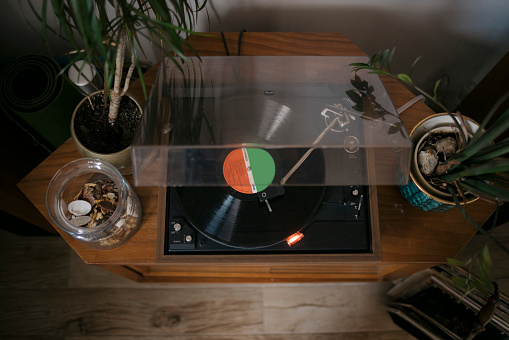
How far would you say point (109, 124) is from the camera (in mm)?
842

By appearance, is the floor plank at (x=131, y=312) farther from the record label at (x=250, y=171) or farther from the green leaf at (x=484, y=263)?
the green leaf at (x=484, y=263)

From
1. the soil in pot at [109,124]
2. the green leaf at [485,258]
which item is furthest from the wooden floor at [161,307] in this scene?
the green leaf at [485,258]

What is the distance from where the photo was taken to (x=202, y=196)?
2.88 ft

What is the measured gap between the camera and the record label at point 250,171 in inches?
33.0

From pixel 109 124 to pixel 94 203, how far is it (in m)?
0.17

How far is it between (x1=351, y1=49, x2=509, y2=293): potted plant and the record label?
0.27 metres

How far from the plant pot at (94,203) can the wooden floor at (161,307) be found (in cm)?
69

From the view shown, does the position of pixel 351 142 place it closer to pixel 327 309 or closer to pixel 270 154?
pixel 270 154

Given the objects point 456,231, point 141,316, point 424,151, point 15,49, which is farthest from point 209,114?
point 141,316

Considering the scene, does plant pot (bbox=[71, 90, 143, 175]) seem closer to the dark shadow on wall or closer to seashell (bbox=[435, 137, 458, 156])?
the dark shadow on wall

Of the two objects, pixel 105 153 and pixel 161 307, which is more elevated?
pixel 105 153

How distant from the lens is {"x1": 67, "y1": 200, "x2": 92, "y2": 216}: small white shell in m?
0.83

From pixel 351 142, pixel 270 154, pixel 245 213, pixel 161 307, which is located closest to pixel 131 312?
pixel 161 307

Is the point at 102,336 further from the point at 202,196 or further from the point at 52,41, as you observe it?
the point at 52,41
